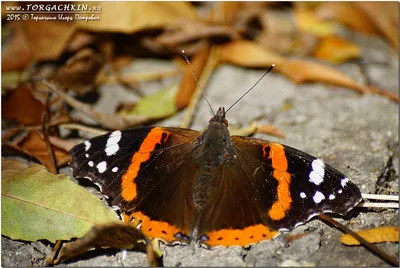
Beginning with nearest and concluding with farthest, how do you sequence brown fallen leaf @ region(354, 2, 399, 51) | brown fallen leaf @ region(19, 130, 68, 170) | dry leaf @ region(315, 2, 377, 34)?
brown fallen leaf @ region(19, 130, 68, 170), brown fallen leaf @ region(354, 2, 399, 51), dry leaf @ region(315, 2, 377, 34)

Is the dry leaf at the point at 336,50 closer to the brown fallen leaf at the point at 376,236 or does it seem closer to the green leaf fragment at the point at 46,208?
the brown fallen leaf at the point at 376,236

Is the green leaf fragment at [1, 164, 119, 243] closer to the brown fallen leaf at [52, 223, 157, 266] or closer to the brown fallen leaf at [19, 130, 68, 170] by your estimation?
the brown fallen leaf at [52, 223, 157, 266]

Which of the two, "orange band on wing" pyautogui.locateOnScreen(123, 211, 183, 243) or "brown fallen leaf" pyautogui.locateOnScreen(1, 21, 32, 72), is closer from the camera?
"orange band on wing" pyautogui.locateOnScreen(123, 211, 183, 243)

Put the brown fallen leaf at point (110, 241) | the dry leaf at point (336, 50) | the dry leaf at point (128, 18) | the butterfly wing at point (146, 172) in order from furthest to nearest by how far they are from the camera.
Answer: the dry leaf at point (336, 50), the dry leaf at point (128, 18), the butterfly wing at point (146, 172), the brown fallen leaf at point (110, 241)

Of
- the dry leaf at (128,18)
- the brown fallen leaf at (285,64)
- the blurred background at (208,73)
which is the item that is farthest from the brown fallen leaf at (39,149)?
the brown fallen leaf at (285,64)

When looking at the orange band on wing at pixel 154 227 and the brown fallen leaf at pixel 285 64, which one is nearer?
the orange band on wing at pixel 154 227

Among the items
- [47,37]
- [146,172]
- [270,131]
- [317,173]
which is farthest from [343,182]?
[47,37]

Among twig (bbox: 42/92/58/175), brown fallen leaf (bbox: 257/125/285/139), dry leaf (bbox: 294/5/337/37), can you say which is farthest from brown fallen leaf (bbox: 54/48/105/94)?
dry leaf (bbox: 294/5/337/37)
